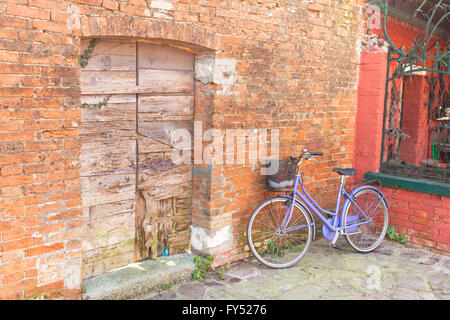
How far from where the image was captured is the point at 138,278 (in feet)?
13.3

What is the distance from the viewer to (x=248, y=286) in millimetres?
4285

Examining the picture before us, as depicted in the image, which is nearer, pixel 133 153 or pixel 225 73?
pixel 133 153

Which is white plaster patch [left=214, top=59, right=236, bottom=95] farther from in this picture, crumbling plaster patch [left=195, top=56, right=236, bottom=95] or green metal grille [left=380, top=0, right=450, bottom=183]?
green metal grille [left=380, top=0, right=450, bottom=183]

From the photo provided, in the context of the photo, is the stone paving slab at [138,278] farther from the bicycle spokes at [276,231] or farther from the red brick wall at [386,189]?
the red brick wall at [386,189]

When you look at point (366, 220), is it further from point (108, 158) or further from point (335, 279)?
point (108, 158)

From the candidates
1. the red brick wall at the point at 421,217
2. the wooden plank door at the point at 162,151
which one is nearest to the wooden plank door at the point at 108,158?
the wooden plank door at the point at 162,151

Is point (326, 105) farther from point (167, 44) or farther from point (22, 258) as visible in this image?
point (22, 258)

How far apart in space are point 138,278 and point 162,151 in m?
1.24

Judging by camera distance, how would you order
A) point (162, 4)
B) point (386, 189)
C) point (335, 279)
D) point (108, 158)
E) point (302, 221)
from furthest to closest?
point (386, 189), point (302, 221), point (335, 279), point (108, 158), point (162, 4)

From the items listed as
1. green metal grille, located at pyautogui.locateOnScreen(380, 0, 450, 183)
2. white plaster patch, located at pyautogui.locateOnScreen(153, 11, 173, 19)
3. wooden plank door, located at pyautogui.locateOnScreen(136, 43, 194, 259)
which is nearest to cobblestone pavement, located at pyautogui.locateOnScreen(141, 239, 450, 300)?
wooden plank door, located at pyautogui.locateOnScreen(136, 43, 194, 259)

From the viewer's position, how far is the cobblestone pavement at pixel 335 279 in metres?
Answer: 4.15

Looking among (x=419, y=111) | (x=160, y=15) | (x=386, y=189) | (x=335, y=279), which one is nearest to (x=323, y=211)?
(x=335, y=279)

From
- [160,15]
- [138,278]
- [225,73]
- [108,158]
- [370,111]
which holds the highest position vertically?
[160,15]

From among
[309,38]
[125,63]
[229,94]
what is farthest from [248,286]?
[309,38]
